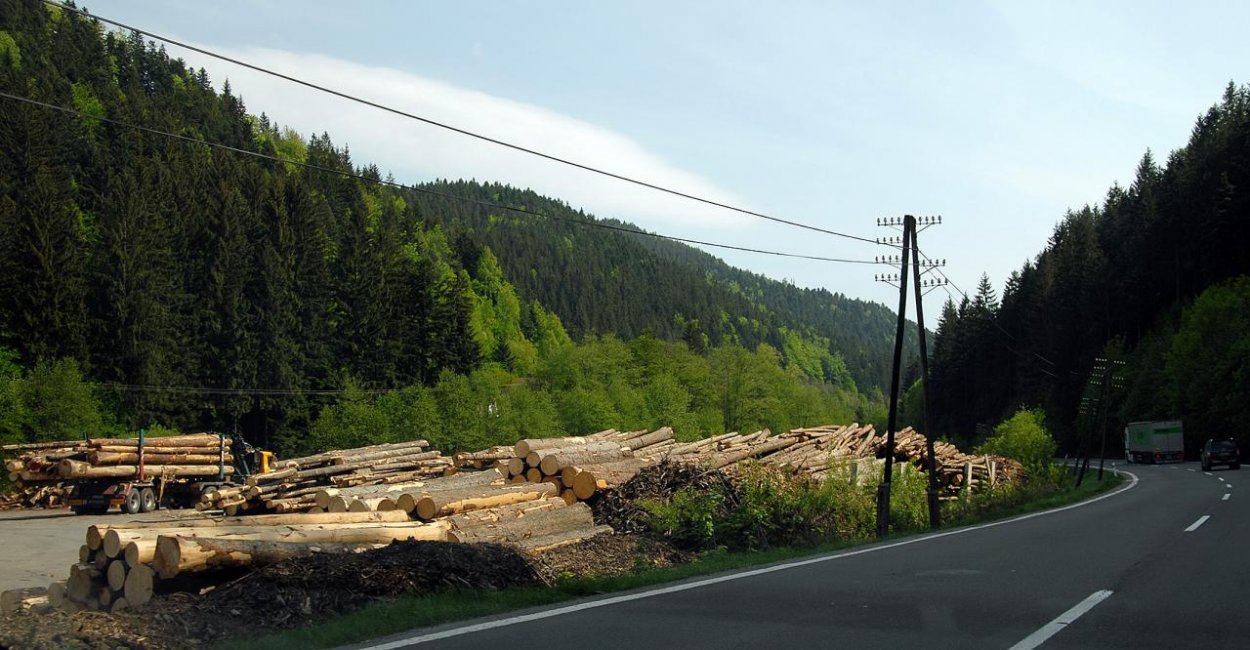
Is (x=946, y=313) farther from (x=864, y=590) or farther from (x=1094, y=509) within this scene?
(x=864, y=590)

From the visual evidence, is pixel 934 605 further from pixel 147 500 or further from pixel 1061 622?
pixel 147 500

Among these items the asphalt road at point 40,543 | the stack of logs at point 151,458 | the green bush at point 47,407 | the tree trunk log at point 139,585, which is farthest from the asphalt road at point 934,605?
the green bush at point 47,407

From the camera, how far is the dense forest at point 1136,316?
234 feet

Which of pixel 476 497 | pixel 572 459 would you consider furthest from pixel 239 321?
pixel 476 497

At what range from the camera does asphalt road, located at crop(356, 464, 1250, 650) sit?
22.7ft

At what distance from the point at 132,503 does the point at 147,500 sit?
639 millimetres

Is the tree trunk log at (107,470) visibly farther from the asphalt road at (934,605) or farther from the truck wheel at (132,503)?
the asphalt road at (934,605)

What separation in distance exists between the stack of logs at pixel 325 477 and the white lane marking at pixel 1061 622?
14256mm

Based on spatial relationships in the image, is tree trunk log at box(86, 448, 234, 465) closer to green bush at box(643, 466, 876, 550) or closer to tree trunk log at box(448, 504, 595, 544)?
tree trunk log at box(448, 504, 595, 544)

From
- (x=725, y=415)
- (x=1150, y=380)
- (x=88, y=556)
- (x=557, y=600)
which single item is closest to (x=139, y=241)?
(x=725, y=415)

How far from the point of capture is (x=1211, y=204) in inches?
3029

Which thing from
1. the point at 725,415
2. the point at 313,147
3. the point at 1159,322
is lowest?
the point at 725,415

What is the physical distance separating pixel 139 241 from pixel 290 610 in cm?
6450

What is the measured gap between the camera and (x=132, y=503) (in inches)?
1347
